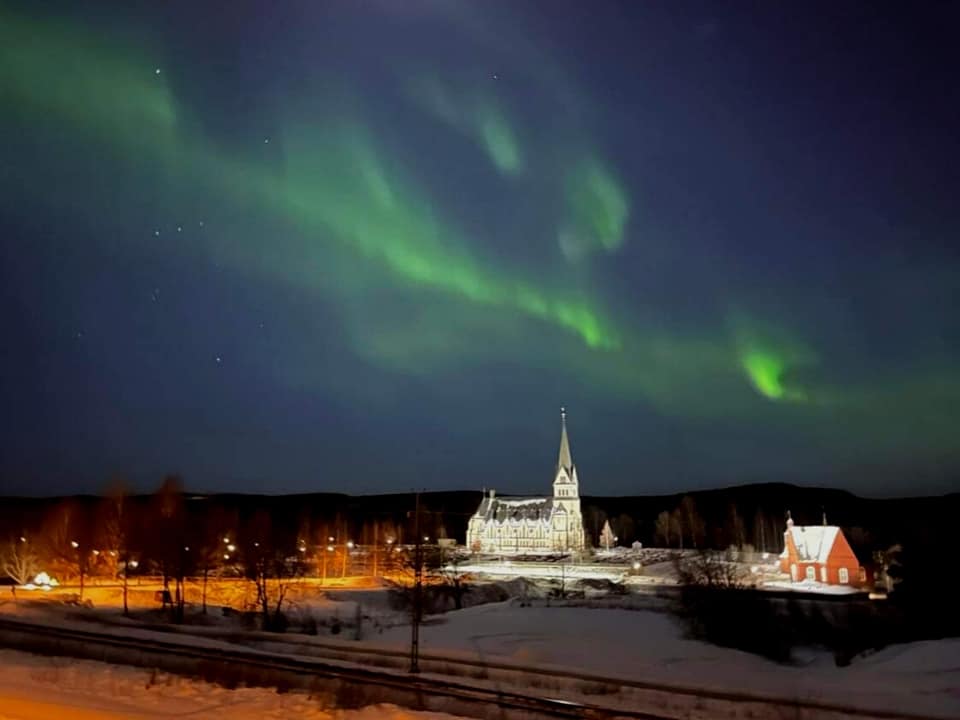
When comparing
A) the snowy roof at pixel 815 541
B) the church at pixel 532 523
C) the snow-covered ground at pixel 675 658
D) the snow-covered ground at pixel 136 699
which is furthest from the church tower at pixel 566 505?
the snow-covered ground at pixel 136 699

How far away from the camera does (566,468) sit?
163m

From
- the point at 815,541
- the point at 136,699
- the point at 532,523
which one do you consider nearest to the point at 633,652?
the point at 136,699

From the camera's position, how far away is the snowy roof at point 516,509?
155m

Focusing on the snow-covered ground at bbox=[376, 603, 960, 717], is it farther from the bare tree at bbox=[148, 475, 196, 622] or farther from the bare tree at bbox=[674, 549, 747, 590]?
the bare tree at bbox=[148, 475, 196, 622]

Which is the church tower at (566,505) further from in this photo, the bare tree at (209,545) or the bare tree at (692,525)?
the bare tree at (209,545)

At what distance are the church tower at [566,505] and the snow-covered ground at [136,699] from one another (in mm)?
125702

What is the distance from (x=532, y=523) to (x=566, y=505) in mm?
9373

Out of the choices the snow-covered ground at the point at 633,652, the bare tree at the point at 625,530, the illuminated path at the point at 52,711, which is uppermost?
the illuminated path at the point at 52,711

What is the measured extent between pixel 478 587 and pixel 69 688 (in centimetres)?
6188

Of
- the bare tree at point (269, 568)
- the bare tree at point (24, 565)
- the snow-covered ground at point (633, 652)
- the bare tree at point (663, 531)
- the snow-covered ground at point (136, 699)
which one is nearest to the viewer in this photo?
the snow-covered ground at point (136, 699)

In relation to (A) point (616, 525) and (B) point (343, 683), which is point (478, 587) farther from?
(A) point (616, 525)

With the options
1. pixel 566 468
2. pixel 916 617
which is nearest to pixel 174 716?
pixel 916 617

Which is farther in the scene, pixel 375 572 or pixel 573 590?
pixel 375 572

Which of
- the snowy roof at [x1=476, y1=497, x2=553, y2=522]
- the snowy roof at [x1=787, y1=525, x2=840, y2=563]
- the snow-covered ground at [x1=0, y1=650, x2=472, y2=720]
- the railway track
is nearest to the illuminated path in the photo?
the snow-covered ground at [x1=0, y1=650, x2=472, y2=720]
